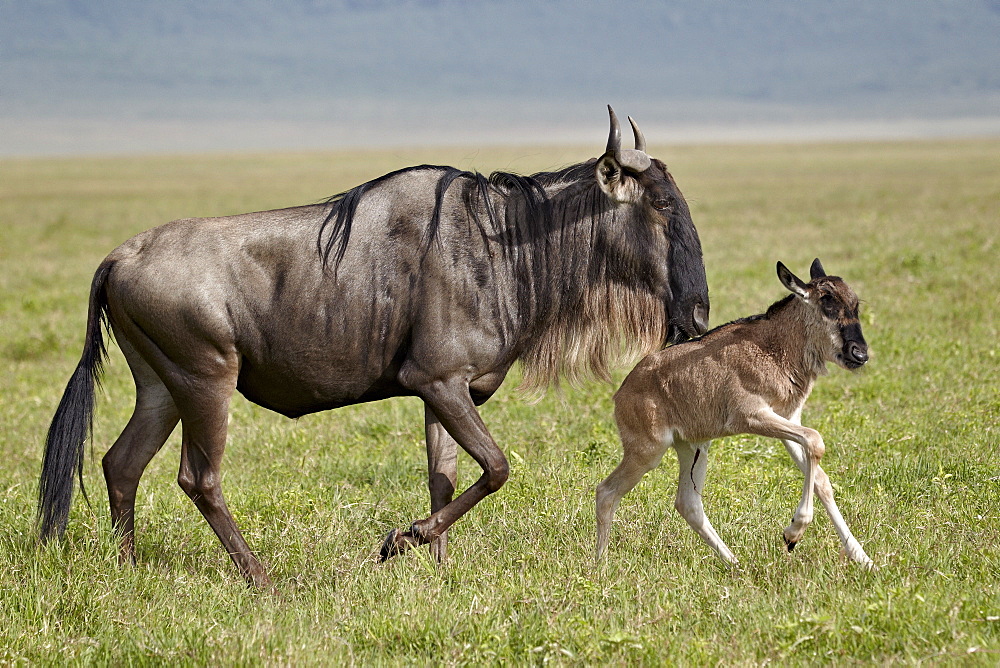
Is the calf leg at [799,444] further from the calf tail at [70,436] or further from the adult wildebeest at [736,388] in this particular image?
the calf tail at [70,436]

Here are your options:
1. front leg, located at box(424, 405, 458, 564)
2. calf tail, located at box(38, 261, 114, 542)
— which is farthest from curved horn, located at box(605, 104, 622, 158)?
calf tail, located at box(38, 261, 114, 542)

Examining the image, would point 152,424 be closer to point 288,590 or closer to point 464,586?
point 288,590

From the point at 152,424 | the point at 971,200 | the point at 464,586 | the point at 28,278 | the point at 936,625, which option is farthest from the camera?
the point at 971,200

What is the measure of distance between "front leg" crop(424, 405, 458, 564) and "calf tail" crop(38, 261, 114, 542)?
168 centimetres

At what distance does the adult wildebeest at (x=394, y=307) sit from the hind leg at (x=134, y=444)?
10 mm

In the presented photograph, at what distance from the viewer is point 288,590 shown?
197 inches

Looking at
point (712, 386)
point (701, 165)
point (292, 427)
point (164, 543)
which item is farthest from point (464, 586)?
point (701, 165)

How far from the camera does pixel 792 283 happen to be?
4914 mm

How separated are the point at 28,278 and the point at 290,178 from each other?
49.8m

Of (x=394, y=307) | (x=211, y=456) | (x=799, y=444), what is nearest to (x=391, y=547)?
(x=211, y=456)

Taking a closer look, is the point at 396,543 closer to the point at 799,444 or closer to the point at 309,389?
the point at 309,389

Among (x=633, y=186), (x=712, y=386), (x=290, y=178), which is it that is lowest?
(x=290, y=178)

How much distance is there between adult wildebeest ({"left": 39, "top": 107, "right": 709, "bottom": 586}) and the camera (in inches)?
199

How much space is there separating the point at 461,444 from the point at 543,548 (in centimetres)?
76
